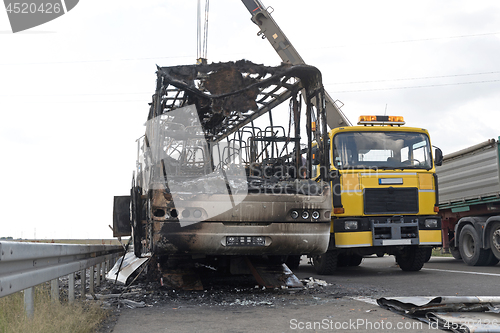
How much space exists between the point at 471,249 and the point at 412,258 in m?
3.05

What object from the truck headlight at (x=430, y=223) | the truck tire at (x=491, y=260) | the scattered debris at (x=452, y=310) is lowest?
the truck tire at (x=491, y=260)

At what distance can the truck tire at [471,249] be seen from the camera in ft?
39.4

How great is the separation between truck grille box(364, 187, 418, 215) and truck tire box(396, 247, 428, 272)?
0.97 meters

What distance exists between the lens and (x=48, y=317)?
4258 millimetres

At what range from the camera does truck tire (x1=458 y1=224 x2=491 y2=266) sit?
12.0m

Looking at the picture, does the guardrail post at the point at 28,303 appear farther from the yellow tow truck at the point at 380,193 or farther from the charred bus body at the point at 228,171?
the yellow tow truck at the point at 380,193

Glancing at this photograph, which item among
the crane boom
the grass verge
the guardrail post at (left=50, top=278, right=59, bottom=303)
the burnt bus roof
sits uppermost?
the crane boom

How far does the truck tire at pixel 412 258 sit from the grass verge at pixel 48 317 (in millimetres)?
7067

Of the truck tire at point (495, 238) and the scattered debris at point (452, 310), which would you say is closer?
the scattered debris at point (452, 310)

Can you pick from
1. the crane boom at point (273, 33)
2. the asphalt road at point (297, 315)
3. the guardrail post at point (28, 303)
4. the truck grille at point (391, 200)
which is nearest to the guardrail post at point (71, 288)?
the asphalt road at point (297, 315)

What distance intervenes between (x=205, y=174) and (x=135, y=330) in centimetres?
327

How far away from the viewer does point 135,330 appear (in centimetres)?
439

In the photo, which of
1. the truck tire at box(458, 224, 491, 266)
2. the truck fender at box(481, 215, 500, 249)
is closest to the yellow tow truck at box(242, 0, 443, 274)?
the truck fender at box(481, 215, 500, 249)

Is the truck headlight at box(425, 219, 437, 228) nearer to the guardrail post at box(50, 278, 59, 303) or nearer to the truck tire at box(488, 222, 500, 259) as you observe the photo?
the truck tire at box(488, 222, 500, 259)
